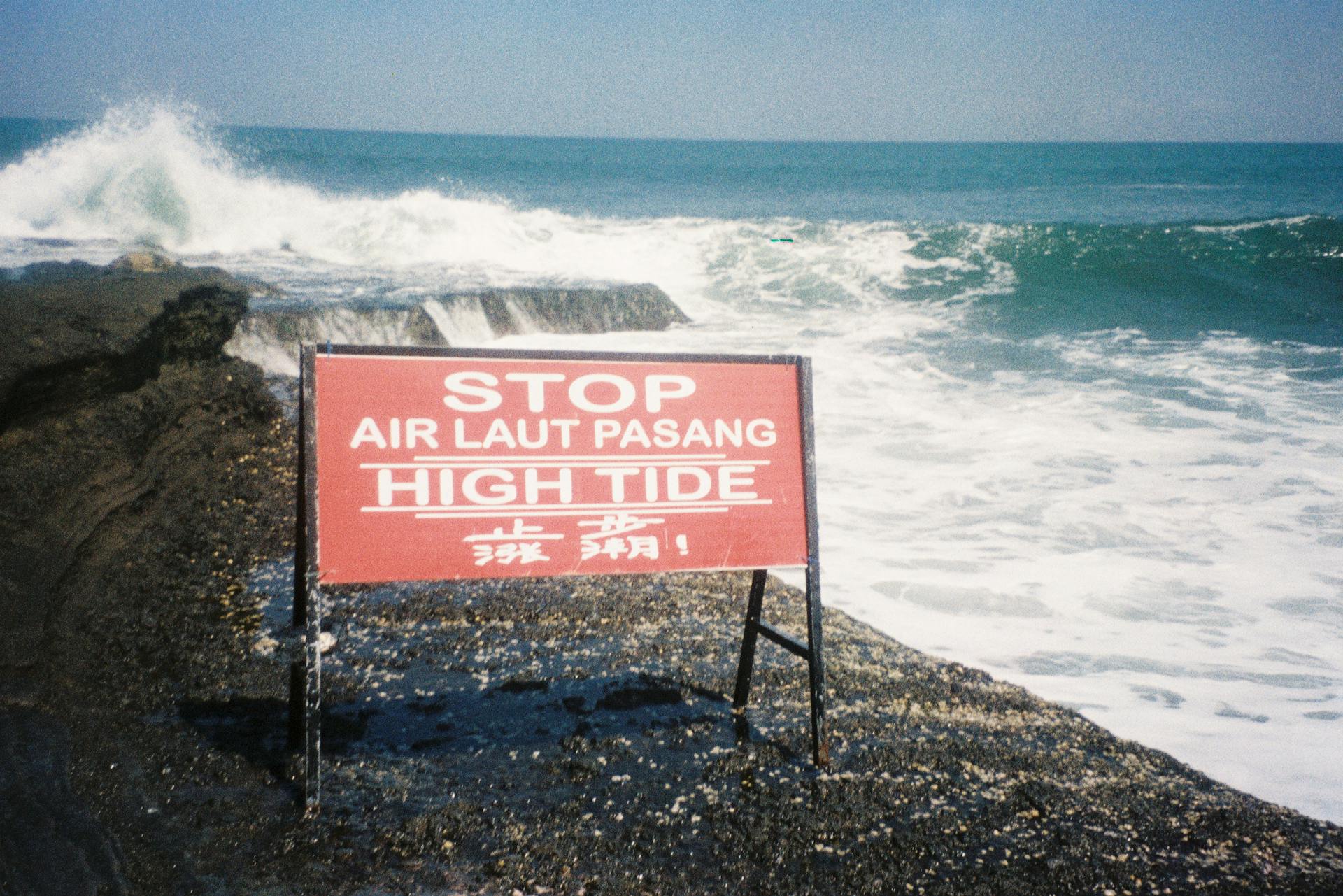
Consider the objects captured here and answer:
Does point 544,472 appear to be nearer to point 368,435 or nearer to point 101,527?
point 368,435

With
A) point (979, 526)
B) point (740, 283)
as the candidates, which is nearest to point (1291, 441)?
point (979, 526)

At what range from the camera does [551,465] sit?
119 inches

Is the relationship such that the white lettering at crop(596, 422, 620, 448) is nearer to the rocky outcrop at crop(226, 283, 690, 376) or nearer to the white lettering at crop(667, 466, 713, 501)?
the white lettering at crop(667, 466, 713, 501)

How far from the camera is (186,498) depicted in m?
5.09

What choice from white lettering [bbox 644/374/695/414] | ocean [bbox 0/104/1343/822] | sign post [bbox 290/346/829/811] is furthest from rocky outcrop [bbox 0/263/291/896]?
ocean [bbox 0/104/1343/822]

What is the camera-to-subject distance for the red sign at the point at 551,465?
282 centimetres

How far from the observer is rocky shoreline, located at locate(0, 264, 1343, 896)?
2402mm

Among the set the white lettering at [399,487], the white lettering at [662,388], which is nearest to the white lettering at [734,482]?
the white lettering at [662,388]

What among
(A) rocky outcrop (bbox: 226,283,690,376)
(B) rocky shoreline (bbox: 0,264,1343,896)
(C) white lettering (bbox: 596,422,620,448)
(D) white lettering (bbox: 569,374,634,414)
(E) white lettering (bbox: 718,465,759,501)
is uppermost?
(A) rocky outcrop (bbox: 226,283,690,376)

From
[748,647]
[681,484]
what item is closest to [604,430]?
[681,484]

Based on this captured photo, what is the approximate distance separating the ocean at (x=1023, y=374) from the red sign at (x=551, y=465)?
5.95 feet

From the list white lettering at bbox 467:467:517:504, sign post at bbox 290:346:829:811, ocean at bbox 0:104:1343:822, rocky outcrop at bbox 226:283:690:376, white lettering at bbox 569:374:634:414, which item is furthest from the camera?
rocky outcrop at bbox 226:283:690:376

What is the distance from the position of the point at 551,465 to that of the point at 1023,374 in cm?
1125

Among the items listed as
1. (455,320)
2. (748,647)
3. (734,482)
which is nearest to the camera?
(734,482)
